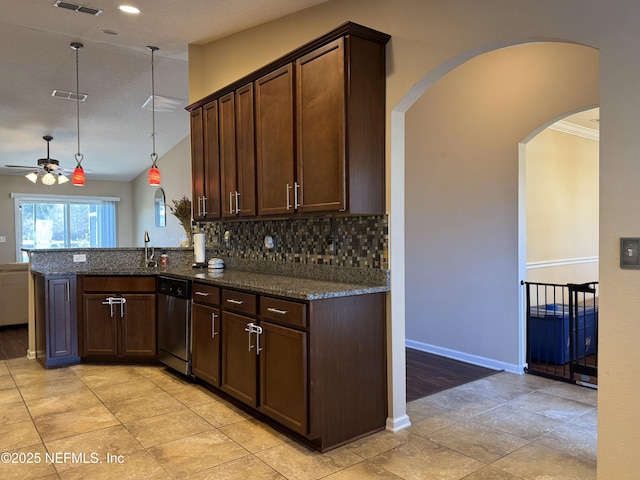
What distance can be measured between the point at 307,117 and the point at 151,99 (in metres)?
4.36

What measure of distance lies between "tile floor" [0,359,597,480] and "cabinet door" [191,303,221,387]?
0.17 m

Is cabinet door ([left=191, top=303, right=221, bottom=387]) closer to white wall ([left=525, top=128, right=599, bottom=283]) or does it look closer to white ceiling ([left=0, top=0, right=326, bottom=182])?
white ceiling ([left=0, top=0, right=326, bottom=182])

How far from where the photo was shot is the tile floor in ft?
7.88

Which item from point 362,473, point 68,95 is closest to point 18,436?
point 362,473

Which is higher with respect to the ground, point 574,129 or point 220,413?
point 574,129

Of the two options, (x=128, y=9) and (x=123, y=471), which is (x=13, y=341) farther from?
(x=128, y=9)

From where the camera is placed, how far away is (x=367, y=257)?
3031 millimetres

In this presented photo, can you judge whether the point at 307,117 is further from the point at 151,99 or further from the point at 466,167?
A: the point at 151,99

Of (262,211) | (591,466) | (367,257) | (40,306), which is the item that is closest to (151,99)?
(40,306)

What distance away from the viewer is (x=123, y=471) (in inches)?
94.7

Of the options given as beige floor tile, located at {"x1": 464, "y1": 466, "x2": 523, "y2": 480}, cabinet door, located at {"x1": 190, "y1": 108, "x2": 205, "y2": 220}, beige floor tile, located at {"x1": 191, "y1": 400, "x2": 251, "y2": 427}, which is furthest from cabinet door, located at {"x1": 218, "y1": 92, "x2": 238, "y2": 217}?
beige floor tile, located at {"x1": 464, "y1": 466, "x2": 523, "y2": 480}

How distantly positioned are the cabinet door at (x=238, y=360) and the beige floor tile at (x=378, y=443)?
70 centimetres

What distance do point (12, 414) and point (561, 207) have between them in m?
6.02

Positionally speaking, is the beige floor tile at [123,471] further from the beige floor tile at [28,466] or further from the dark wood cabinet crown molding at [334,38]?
the dark wood cabinet crown molding at [334,38]
